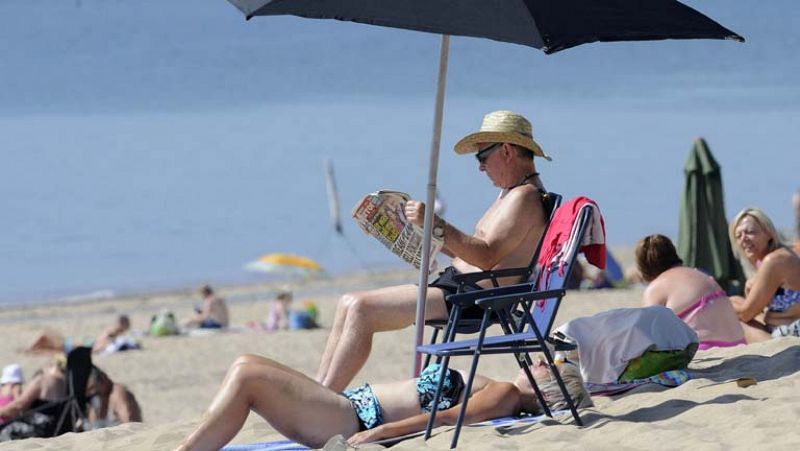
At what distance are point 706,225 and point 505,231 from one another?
165 inches

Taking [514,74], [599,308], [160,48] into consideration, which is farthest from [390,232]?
[160,48]

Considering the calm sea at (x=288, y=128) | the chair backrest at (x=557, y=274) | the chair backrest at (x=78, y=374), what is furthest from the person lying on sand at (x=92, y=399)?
the calm sea at (x=288, y=128)

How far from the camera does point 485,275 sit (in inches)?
213

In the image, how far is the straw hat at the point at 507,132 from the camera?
18.1 ft

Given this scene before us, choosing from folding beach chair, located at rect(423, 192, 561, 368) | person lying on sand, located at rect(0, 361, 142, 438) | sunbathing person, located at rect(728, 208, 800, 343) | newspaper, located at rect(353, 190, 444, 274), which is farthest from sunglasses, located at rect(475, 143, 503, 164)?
person lying on sand, located at rect(0, 361, 142, 438)

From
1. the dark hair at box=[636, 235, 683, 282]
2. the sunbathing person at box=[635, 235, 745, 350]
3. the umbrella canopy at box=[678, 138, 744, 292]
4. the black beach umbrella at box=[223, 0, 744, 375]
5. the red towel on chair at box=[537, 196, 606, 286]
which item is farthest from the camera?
the umbrella canopy at box=[678, 138, 744, 292]

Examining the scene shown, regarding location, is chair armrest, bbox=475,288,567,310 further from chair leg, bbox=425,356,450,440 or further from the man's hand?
the man's hand

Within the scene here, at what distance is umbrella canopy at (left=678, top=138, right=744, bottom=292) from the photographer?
9117 mm

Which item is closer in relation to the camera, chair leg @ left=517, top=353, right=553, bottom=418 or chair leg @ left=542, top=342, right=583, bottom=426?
chair leg @ left=542, top=342, right=583, bottom=426

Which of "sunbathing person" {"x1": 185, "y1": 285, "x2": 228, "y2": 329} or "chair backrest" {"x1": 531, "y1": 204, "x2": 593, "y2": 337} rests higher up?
"chair backrest" {"x1": 531, "y1": 204, "x2": 593, "y2": 337}

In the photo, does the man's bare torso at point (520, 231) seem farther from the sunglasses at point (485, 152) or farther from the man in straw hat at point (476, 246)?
the sunglasses at point (485, 152)

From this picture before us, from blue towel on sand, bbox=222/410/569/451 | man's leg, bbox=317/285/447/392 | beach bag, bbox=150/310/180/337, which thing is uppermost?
man's leg, bbox=317/285/447/392

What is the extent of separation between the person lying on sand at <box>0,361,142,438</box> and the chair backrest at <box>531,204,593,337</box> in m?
3.15

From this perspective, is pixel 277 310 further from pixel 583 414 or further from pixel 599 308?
pixel 583 414
